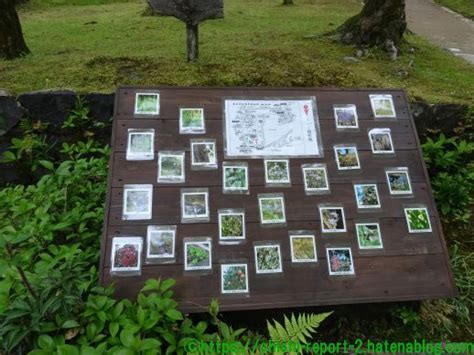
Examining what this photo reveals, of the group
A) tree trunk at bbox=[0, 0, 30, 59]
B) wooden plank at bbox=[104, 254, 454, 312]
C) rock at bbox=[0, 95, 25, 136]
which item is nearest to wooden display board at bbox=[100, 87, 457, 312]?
wooden plank at bbox=[104, 254, 454, 312]

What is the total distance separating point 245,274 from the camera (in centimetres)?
257

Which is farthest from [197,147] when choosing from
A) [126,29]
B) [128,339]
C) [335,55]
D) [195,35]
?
[126,29]

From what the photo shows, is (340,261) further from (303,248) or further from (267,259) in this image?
(267,259)

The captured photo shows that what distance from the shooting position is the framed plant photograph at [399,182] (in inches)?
115

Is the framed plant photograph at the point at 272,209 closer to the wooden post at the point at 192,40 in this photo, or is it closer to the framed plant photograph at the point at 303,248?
the framed plant photograph at the point at 303,248

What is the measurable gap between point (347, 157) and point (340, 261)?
0.79 metres

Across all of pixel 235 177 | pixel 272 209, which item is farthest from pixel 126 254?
pixel 272 209

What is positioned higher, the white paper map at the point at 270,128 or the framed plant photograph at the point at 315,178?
the white paper map at the point at 270,128

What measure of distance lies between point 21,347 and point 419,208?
2.66m

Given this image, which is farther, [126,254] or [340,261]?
[340,261]

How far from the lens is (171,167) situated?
2779 millimetres

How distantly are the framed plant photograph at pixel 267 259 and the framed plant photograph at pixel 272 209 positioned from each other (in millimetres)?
177

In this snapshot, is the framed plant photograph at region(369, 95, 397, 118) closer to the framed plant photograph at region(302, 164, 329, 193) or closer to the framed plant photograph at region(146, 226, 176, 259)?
the framed plant photograph at region(302, 164, 329, 193)

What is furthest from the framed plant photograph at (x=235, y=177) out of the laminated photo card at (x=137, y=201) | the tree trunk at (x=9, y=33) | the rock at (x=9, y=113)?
the tree trunk at (x=9, y=33)
